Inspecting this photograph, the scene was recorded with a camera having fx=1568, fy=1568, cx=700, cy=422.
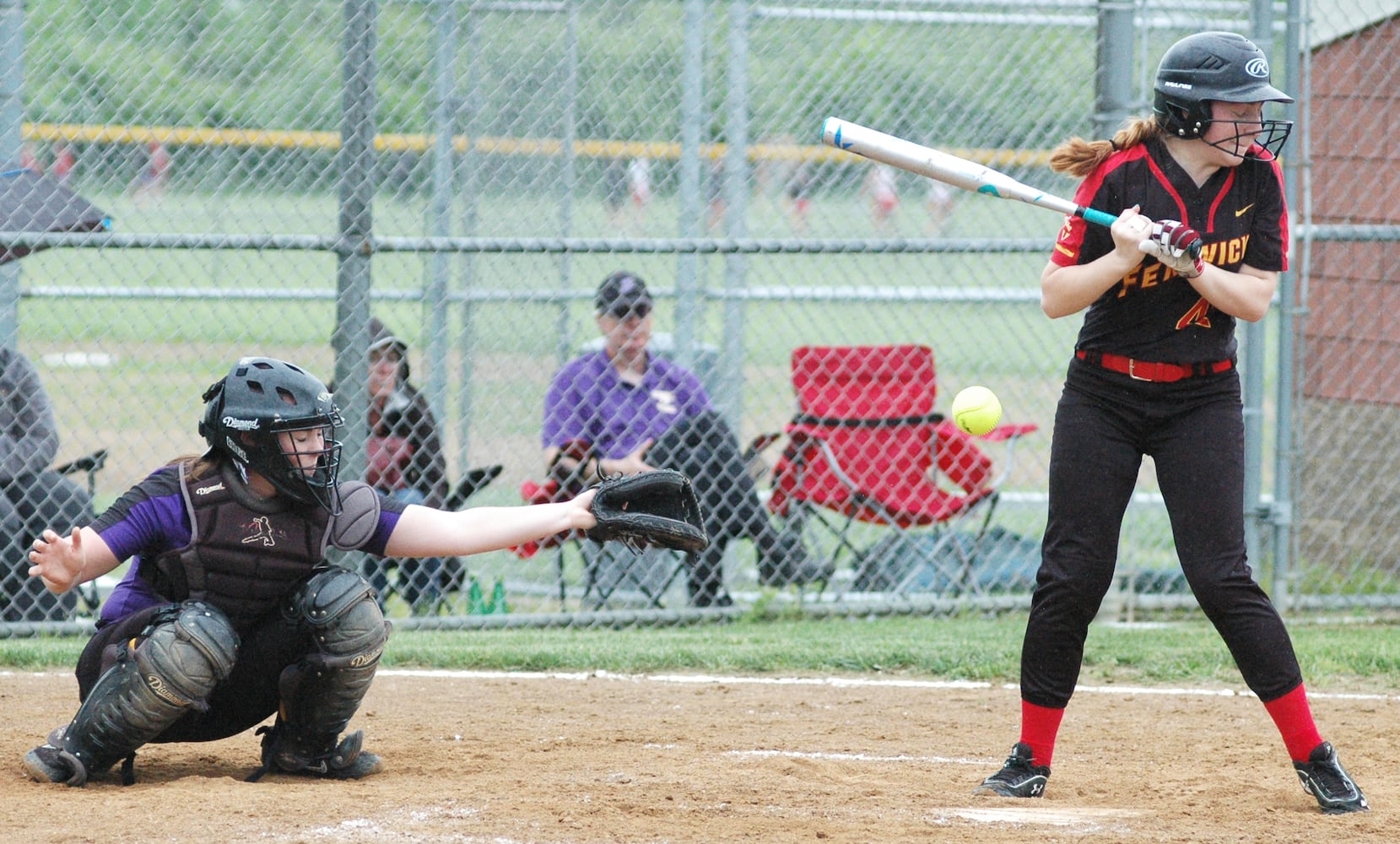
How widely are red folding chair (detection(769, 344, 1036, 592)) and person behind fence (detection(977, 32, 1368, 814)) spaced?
3187 mm

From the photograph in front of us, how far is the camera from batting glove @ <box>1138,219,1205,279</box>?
3.31m

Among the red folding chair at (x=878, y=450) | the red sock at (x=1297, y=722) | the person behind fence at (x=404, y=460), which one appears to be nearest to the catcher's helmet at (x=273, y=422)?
the red sock at (x=1297, y=722)

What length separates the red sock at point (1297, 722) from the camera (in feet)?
11.5

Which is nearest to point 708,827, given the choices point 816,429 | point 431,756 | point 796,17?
point 431,756

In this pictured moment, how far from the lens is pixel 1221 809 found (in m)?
3.52

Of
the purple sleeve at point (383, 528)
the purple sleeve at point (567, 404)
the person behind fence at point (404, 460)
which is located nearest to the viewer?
the purple sleeve at point (383, 528)

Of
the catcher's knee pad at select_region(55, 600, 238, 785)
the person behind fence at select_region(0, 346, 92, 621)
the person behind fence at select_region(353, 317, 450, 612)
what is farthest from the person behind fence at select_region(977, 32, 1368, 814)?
the person behind fence at select_region(0, 346, 92, 621)

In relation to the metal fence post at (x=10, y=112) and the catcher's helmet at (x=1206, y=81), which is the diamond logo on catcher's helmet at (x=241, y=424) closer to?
the catcher's helmet at (x=1206, y=81)

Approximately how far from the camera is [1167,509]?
3.55 m

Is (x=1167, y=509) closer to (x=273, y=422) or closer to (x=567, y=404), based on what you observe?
(x=273, y=422)

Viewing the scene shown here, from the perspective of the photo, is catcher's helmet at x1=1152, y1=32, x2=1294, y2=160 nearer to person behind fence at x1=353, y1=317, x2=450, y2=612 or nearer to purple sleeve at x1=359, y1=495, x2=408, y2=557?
purple sleeve at x1=359, y1=495, x2=408, y2=557

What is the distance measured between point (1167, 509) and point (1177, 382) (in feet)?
0.94

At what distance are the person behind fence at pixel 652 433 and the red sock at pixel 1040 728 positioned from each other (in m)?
2.91

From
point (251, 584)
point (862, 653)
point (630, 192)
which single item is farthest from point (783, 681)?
point (630, 192)
